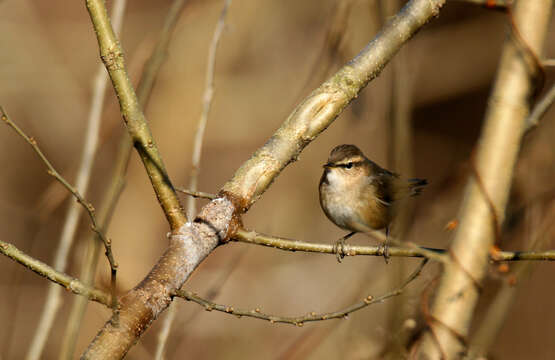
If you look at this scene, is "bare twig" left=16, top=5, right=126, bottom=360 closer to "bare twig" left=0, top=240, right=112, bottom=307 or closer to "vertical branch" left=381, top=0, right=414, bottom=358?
"bare twig" left=0, top=240, right=112, bottom=307

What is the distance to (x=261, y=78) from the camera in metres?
6.90

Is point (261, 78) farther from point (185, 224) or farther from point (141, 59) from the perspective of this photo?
point (185, 224)

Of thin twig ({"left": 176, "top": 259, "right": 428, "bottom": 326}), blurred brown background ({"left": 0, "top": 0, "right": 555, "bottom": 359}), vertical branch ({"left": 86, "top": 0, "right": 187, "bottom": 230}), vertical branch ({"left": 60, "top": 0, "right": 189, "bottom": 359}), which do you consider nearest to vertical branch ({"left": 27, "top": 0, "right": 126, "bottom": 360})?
vertical branch ({"left": 60, "top": 0, "right": 189, "bottom": 359})

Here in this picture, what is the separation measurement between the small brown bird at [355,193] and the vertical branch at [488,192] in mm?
1313

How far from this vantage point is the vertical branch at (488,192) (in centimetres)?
236

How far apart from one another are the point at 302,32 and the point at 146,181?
2.85 metres

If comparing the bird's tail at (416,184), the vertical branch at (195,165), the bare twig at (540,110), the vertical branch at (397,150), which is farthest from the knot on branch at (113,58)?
the bird's tail at (416,184)

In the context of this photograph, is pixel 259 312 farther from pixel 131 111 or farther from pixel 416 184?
pixel 416 184

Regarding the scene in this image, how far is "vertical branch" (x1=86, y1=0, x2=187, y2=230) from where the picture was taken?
1729mm

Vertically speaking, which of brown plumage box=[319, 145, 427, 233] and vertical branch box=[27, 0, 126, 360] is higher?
brown plumage box=[319, 145, 427, 233]

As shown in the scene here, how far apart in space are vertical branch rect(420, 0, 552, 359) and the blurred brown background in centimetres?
223

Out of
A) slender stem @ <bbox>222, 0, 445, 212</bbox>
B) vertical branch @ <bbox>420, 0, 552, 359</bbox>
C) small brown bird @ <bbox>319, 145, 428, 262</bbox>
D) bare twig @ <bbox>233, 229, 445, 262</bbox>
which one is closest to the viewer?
bare twig @ <bbox>233, 229, 445, 262</bbox>

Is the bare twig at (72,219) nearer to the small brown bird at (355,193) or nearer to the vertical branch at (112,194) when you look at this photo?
the vertical branch at (112,194)

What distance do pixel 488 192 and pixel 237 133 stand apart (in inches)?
186
